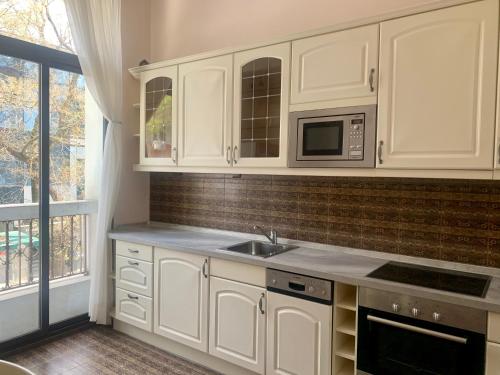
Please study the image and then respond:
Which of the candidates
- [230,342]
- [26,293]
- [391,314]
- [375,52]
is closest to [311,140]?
[375,52]

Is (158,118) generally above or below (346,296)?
above

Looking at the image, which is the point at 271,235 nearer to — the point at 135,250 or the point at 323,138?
the point at 323,138

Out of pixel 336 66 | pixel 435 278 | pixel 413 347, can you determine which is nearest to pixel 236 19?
pixel 336 66

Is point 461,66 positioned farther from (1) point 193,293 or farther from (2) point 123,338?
(2) point 123,338

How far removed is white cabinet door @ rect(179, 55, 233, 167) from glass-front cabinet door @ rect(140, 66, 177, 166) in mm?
100

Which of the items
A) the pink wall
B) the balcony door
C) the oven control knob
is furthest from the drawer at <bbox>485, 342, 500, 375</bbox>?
the balcony door

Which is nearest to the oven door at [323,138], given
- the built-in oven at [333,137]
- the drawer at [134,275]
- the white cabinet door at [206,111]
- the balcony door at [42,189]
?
the built-in oven at [333,137]

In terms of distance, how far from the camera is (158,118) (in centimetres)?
301

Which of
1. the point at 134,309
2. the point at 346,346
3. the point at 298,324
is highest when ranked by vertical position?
the point at 298,324

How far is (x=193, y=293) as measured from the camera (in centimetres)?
251

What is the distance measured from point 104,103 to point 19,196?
0.96 metres

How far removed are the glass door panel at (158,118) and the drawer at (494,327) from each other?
7.55 ft

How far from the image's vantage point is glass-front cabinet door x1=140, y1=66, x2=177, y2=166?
2873 mm

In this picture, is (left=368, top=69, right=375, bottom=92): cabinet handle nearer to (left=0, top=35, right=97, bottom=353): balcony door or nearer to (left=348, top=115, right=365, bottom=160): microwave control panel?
(left=348, top=115, right=365, bottom=160): microwave control panel
